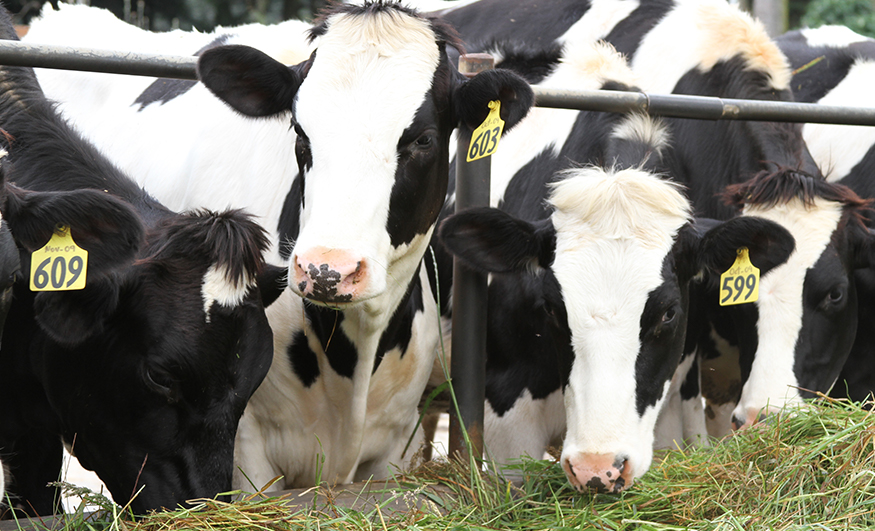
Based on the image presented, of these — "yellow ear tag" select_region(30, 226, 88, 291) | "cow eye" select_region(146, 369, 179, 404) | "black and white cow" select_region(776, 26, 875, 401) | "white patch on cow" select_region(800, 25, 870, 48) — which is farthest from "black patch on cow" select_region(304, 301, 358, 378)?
"white patch on cow" select_region(800, 25, 870, 48)

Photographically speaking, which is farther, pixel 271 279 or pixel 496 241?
pixel 496 241

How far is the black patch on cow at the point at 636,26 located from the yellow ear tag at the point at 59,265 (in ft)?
8.53

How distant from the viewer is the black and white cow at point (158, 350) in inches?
114

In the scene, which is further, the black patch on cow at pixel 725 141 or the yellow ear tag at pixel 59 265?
the black patch on cow at pixel 725 141

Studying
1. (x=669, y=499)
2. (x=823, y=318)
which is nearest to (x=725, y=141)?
(x=823, y=318)

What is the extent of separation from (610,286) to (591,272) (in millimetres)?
81

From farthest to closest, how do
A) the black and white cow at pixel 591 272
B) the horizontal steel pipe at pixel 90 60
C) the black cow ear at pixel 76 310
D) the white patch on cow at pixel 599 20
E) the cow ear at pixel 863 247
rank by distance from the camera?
the white patch on cow at pixel 599 20
the cow ear at pixel 863 247
the black and white cow at pixel 591 272
the black cow ear at pixel 76 310
the horizontal steel pipe at pixel 90 60

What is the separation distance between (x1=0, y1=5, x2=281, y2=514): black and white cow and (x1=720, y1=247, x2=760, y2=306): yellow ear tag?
1624mm

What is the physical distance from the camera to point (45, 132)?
343cm

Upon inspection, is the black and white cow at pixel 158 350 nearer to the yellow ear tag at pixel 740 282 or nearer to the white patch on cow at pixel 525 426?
the white patch on cow at pixel 525 426

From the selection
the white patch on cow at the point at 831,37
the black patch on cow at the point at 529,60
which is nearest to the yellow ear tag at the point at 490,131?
the black patch on cow at the point at 529,60

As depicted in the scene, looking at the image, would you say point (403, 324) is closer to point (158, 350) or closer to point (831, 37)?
point (158, 350)

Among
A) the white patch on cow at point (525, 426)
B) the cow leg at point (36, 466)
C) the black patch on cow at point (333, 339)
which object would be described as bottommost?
the cow leg at point (36, 466)

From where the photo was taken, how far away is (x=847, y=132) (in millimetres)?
4738
